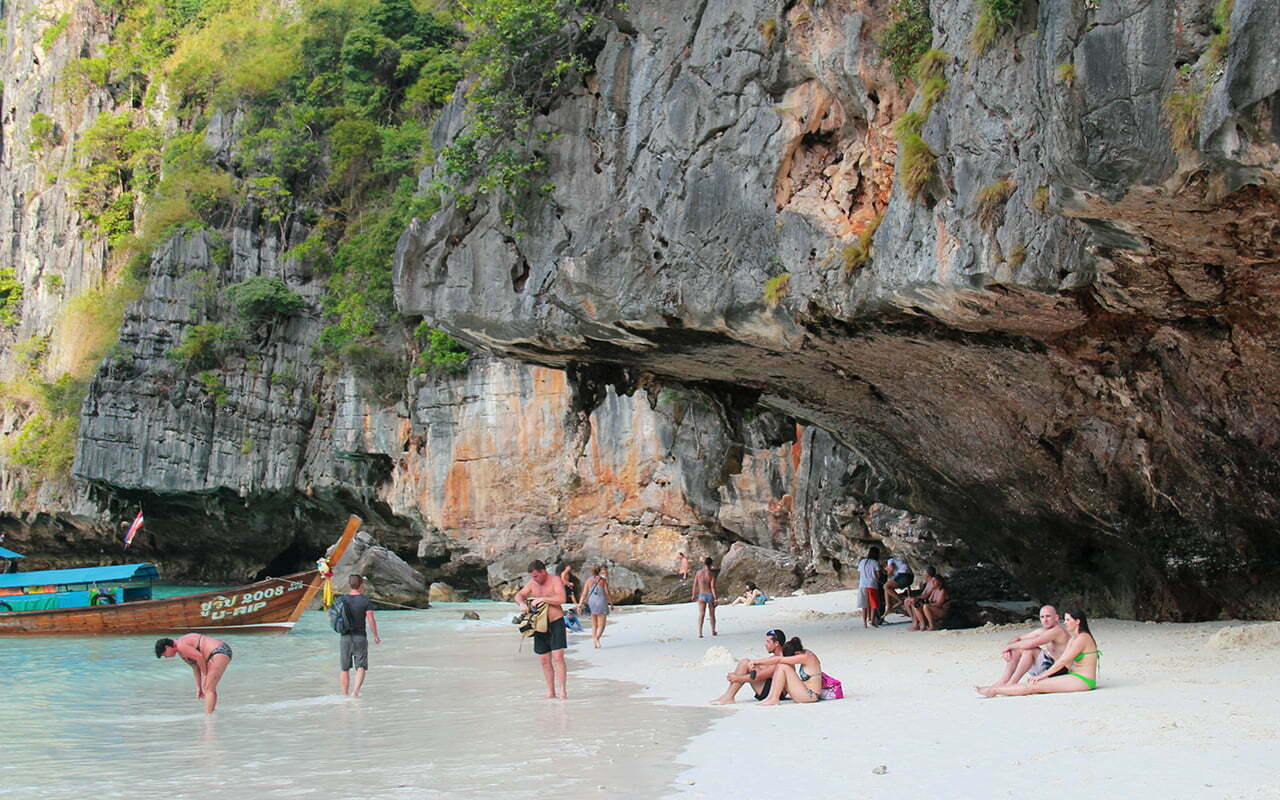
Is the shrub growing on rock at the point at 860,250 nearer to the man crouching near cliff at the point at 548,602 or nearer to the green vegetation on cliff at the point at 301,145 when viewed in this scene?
the man crouching near cliff at the point at 548,602

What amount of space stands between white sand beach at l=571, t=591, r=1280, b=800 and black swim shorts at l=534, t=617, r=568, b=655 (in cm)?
100

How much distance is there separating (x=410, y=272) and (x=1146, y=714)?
10.6m

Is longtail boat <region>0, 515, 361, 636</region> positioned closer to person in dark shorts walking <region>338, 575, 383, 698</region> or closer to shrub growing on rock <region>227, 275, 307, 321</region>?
person in dark shorts walking <region>338, 575, 383, 698</region>

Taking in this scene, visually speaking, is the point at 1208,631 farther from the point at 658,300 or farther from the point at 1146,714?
the point at 658,300

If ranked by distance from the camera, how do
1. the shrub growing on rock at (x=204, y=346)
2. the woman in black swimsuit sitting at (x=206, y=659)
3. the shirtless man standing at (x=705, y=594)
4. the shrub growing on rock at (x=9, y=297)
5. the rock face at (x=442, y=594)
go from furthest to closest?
the shrub growing on rock at (x=9, y=297) < the shrub growing on rock at (x=204, y=346) < the rock face at (x=442, y=594) < the shirtless man standing at (x=705, y=594) < the woman in black swimsuit sitting at (x=206, y=659)

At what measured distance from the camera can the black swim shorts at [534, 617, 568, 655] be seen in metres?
8.91

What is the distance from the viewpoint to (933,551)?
17922 millimetres

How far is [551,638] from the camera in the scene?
8.98 meters

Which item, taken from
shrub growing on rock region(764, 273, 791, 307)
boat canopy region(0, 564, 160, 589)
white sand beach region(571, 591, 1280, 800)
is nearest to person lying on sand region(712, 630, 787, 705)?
white sand beach region(571, 591, 1280, 800)

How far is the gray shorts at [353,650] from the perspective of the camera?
1007cm

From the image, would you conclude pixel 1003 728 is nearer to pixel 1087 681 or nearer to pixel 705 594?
pixel 1087 681

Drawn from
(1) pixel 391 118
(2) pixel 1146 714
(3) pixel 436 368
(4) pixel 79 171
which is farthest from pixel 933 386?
(4) pixel 79 171

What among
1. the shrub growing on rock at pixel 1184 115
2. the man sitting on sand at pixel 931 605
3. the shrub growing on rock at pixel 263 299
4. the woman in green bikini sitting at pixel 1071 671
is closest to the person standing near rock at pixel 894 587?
the man sitting on sand at pixel 931 605

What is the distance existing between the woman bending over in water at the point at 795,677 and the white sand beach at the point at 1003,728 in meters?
0.17
